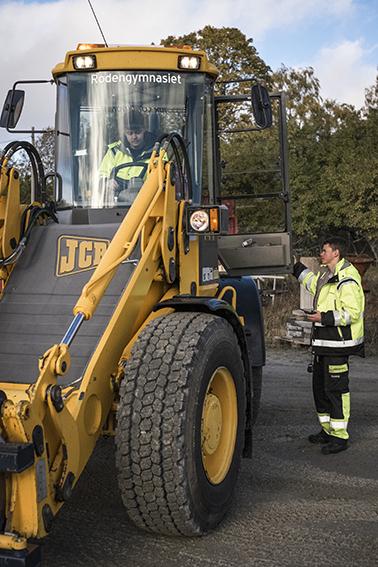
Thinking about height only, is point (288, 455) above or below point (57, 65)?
below

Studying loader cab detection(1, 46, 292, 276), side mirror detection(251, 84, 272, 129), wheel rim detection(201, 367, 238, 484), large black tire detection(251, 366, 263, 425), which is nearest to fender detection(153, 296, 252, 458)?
wheel rim detection(201, 367, 238, 484)

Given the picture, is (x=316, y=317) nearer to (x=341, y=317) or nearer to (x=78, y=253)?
(x=341, y=317)

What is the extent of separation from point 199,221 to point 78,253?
78cm

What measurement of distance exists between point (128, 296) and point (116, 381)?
447 millimetres

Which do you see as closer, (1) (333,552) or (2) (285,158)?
(1) (333,552)

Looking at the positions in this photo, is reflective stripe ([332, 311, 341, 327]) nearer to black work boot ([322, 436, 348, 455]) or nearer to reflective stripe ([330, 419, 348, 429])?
reflective stripe ([330, 419, 348, 429])

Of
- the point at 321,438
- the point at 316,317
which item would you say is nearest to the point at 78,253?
the point at 316,317

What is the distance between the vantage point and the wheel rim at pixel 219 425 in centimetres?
408

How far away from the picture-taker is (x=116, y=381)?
3.93 meters

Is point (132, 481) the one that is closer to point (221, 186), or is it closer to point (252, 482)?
point (252, 482)

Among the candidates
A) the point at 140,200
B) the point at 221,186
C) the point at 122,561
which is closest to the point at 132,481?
the point at 122,561

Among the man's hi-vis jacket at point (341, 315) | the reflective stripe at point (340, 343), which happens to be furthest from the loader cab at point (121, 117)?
the reflective stripe at point (340, 343)

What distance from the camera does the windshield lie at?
17.3ft

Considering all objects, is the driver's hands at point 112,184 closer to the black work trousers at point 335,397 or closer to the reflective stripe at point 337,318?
the reflective stripe at point 337,318
